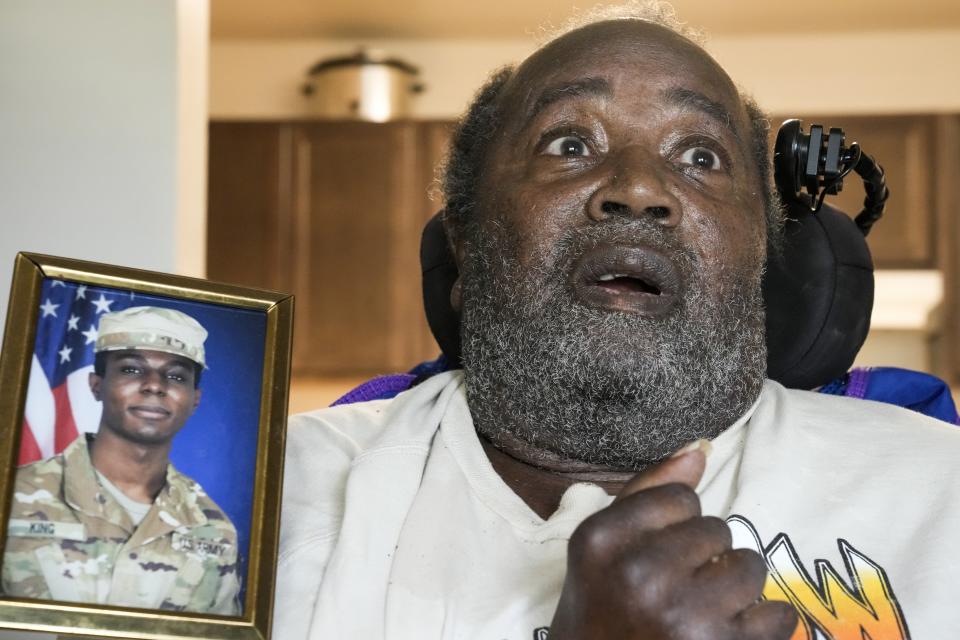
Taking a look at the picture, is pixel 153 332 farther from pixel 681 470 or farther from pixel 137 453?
pixel 681 470

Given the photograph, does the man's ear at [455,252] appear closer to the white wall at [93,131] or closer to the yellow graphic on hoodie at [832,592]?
the yellow graphic on hoodie at [832,592]

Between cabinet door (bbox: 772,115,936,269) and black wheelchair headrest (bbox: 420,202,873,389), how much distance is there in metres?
2.80

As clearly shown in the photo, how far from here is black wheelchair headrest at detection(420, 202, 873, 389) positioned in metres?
1.39

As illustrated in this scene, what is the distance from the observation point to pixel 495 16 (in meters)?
4.39

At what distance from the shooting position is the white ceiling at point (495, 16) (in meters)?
4.22

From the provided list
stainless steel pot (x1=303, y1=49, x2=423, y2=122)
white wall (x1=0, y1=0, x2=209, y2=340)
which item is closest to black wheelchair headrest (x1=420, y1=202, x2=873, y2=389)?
white wall (x1=0, y1=0, x2=209, y2=340)

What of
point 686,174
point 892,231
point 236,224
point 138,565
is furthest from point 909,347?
point 138,565

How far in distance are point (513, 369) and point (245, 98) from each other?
12.3 ft

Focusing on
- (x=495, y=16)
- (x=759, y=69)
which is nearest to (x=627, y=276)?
(x=495, y=16)

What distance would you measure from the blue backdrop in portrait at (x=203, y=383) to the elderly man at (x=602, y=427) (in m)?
0.18

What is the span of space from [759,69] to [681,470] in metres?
4.10

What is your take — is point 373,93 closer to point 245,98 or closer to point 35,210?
point 245,98

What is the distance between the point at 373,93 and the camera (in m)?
4.32

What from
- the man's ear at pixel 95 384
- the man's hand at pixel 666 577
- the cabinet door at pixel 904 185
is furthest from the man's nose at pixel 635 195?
the cabinet door at pixel 904 185
